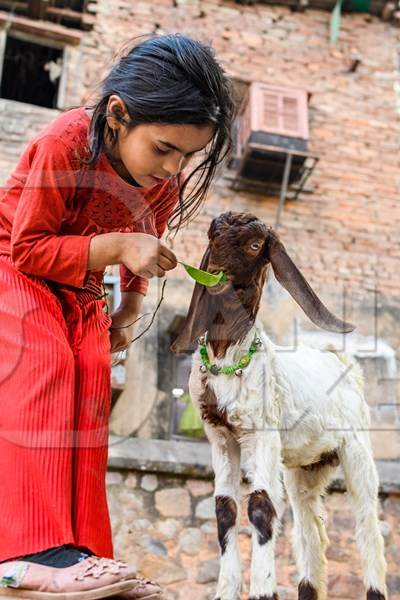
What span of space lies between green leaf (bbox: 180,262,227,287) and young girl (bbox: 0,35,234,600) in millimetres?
208

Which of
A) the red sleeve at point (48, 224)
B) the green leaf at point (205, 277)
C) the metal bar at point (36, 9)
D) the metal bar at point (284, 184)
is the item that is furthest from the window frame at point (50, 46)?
the red sleeve at point (48, 224)

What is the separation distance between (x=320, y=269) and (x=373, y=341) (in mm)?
1173

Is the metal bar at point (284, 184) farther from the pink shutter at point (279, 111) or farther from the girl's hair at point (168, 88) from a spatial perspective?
the girl's hair at point (168, 88)

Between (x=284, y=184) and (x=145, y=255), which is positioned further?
(x=284, y=184)

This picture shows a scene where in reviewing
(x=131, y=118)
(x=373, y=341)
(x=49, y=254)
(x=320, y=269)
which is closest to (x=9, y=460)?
(x=49, y=254)

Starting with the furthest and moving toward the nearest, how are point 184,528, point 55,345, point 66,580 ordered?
point 184,528 < point 55,345 < point 66,580

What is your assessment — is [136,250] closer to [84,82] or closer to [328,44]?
[84,82]

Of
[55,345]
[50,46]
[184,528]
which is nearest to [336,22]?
[50,46]

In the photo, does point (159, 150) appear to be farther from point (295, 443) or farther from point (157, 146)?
point (295, 443)

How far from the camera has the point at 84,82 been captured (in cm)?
852

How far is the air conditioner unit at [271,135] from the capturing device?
832 centimetres

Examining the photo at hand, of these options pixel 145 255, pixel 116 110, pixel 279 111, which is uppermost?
pixel 279 111

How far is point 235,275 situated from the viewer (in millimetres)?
2629

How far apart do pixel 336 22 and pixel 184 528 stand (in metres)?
7.22
